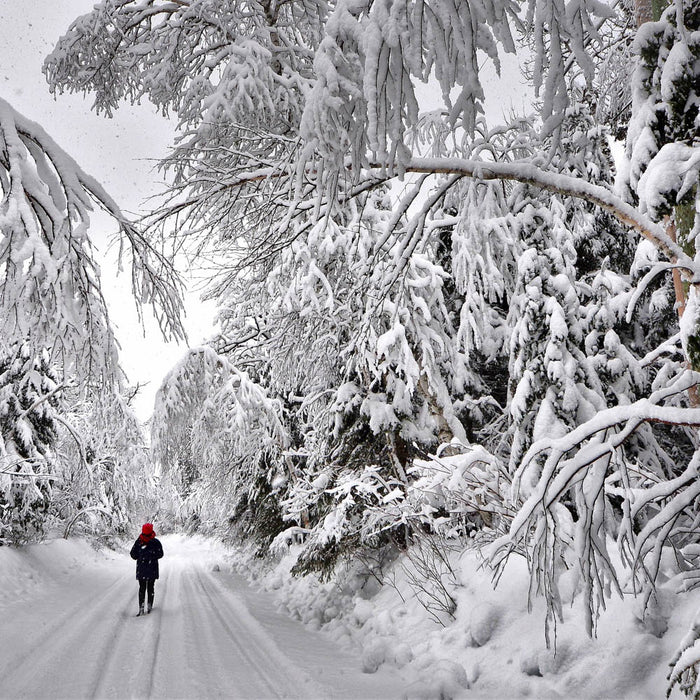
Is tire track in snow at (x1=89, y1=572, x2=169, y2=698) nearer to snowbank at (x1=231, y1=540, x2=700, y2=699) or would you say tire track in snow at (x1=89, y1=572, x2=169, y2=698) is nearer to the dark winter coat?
the dark winter coat

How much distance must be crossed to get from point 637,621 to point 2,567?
1275 cm

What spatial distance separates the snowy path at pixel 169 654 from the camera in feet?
16.0

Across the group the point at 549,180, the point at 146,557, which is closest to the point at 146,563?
the point at 146,557

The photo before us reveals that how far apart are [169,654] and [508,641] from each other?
13.8 ft

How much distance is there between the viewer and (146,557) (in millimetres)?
9531

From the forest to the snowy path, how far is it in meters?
1.44

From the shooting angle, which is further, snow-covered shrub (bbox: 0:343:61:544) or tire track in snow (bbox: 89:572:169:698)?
snow-covered shrub (bbox: 0:343:61:544)

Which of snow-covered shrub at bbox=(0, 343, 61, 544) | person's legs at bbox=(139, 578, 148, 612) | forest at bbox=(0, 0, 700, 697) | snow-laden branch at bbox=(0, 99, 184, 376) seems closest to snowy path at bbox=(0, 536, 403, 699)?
person's legs at bbox=(139, 578, 148, 612)

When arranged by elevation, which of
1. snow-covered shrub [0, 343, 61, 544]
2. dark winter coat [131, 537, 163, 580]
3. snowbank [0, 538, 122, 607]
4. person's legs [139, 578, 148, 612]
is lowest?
snowbank [0, 538, 122, 607]

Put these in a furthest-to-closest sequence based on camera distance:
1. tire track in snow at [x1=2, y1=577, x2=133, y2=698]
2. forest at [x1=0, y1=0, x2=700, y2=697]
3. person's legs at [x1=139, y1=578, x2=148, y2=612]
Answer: person's legs at [x1=139, y1=578, x2=148, y2=612], tire track in snow at [x1=2, y1=577, x2=133, y2=698], forest at [x1=0, y1=0, x2=700, y2=697]

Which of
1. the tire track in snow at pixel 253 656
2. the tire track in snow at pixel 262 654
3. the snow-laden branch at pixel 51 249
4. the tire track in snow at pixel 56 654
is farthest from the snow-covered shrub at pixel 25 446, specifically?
the snow-laden branch at pixel 51 249

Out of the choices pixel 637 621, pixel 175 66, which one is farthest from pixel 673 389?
pixel 175 66

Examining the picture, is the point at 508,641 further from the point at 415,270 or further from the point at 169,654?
the point at 415,270

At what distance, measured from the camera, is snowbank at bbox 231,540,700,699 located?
367 centimetres
